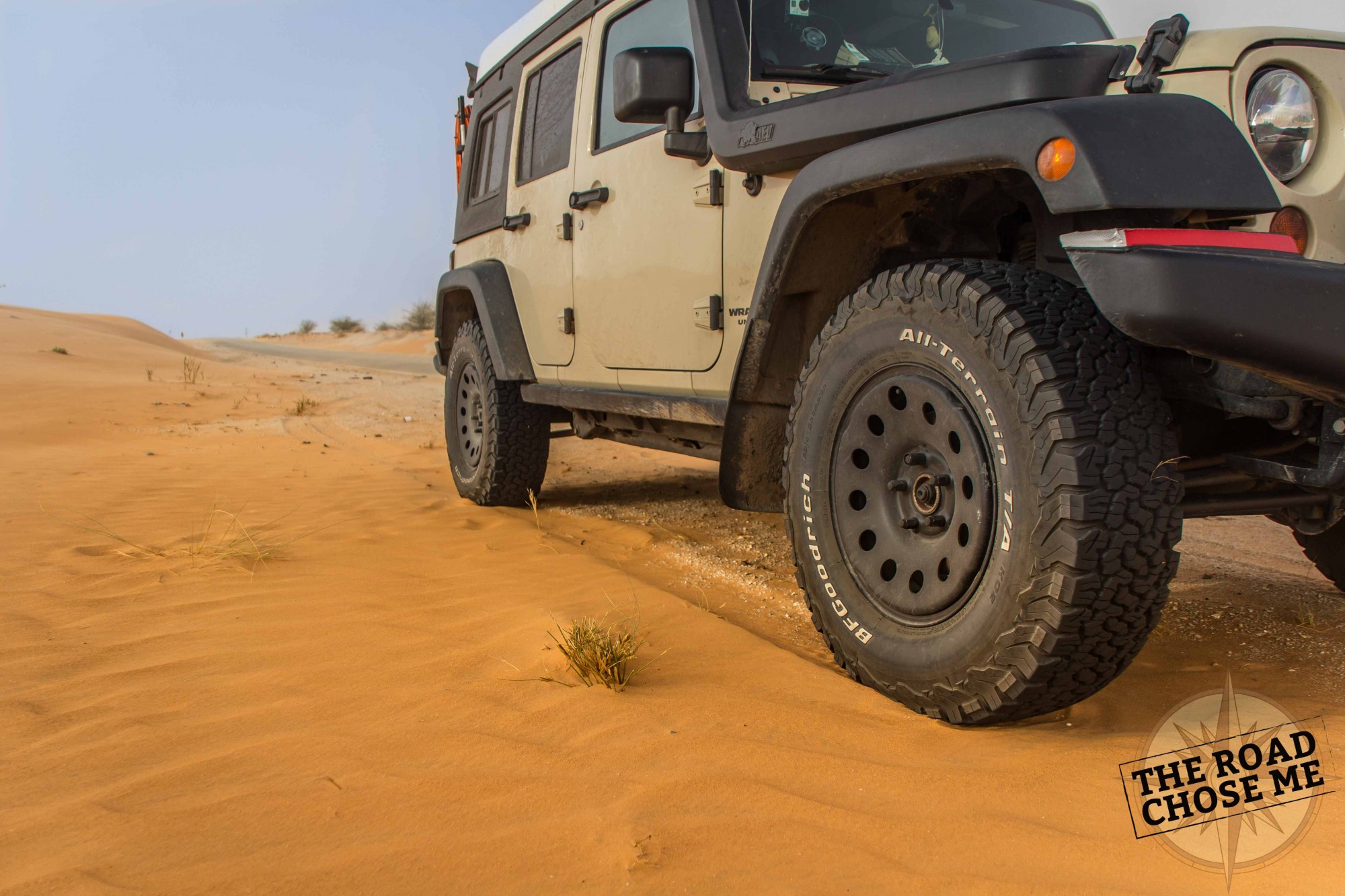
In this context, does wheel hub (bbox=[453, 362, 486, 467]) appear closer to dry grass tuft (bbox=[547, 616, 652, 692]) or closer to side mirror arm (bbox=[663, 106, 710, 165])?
side mirror arm (bbox=[663, 106, 710, 165])

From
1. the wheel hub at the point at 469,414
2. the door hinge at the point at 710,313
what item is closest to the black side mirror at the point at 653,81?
the door hinge at the point at 710,313

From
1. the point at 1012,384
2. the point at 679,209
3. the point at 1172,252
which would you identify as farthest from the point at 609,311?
the point at 1172,252

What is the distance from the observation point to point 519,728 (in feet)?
6.85

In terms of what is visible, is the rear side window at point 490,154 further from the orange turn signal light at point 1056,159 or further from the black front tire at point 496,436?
the orange turn signal light at point 1056,159

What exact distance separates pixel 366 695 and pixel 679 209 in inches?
74.2

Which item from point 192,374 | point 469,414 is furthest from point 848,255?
point 192,374

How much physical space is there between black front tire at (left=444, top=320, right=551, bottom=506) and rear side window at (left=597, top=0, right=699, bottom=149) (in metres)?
1.49

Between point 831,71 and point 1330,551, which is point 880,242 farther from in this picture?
point 1330,551

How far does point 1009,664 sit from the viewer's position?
1.89 meters

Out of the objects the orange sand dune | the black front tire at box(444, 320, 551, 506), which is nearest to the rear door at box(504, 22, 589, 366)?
the black front tire at box(444, 320, 551, 506)

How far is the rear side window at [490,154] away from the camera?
5016 mm

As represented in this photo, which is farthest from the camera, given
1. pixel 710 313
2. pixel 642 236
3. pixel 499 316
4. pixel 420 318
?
pixel 420 318

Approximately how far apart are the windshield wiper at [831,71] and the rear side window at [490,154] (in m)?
2.33

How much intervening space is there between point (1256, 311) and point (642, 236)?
2250mm
